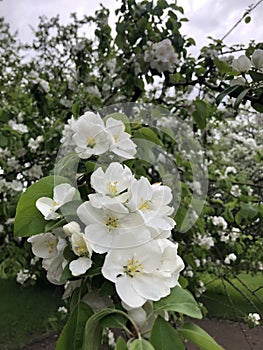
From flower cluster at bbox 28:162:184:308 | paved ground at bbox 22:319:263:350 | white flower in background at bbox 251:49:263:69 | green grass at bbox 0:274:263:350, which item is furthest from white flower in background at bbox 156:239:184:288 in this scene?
paved ground at bbox 22:319:263:350

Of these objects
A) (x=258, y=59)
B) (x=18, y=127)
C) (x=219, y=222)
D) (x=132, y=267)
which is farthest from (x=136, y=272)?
(x=219, y=222)

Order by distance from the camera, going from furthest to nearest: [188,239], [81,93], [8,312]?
[8,312] → [188,239] → [81,93]

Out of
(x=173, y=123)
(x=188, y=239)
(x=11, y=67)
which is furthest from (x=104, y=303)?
(x=11, y=67)

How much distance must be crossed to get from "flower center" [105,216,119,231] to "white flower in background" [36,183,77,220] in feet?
0.24

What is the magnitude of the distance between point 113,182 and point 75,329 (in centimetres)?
20

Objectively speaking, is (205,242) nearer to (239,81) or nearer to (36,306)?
(239,81)

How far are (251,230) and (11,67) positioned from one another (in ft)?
9.90

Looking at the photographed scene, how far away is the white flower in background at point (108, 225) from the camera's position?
1.70 feet

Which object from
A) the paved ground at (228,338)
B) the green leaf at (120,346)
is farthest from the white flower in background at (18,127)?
the paved ground at (228,338)

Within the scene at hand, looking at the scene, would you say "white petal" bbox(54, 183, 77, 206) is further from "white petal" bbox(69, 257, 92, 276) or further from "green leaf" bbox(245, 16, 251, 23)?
"green leaf" bbox(245, 16, 251, 23)

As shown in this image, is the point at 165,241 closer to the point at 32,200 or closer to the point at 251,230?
the point at 32,200

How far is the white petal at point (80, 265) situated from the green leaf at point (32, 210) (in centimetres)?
8

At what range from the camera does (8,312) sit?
5.64 m

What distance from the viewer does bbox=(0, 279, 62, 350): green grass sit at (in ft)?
15.7
